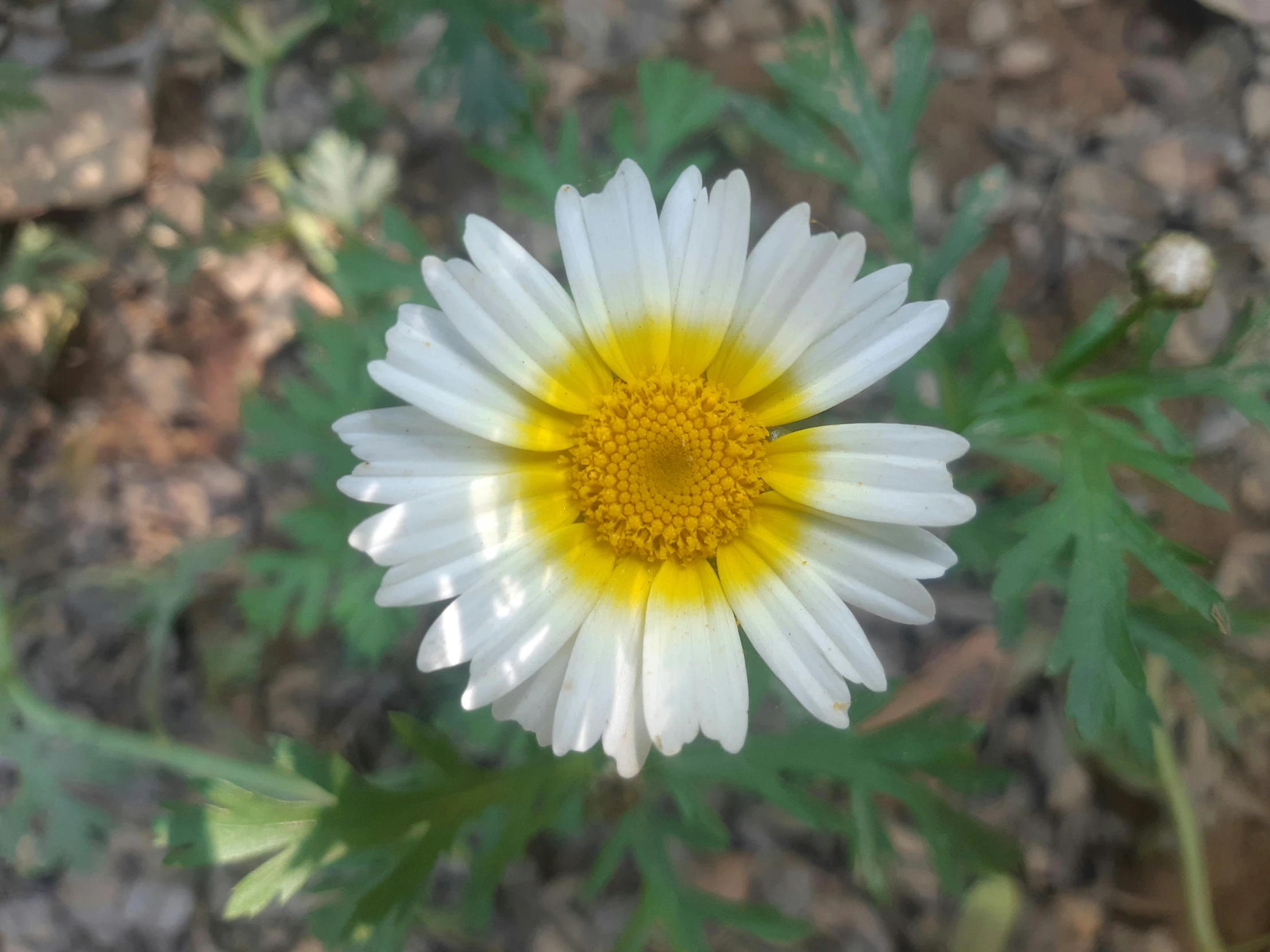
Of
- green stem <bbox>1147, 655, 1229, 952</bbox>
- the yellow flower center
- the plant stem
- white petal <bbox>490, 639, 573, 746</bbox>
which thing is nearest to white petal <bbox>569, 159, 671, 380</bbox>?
the yellow flower center

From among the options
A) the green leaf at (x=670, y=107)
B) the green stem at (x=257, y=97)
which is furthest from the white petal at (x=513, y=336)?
the green stem at (x=257, y=97)

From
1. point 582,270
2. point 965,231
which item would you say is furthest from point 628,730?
point 965,231

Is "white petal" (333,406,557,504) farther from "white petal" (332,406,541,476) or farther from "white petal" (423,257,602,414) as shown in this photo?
"white petal" (423,257,602,414)

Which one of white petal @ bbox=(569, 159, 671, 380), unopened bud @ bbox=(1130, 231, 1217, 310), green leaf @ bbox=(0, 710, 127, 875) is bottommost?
green leaf @ bbox=(0, 710, 127, 875)

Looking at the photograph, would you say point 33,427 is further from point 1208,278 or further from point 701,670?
point 1208,278

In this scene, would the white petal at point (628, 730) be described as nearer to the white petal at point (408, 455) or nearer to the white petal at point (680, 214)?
the white petal at point (408, 455)

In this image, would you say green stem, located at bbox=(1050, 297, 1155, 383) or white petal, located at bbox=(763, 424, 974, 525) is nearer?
white petal, located at bbox=(763, 424, 974, 525)

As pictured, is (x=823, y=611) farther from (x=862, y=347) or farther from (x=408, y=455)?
(x=408, y=455)
